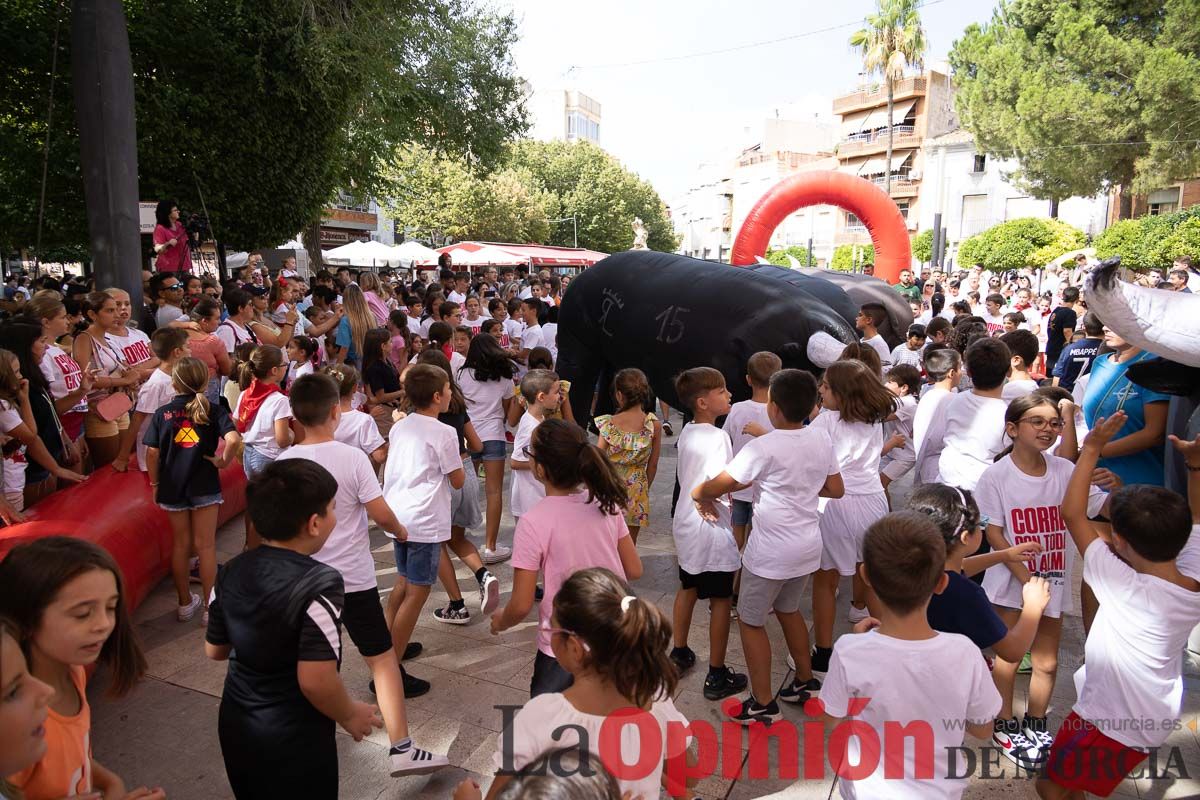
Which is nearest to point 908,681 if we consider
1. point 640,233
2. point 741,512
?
point 741,512

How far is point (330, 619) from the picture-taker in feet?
6.46

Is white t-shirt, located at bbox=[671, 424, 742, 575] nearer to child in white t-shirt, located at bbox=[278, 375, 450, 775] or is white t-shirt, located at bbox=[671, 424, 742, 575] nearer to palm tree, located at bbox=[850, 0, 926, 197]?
child in white t-shirt, located at bbox=[278, 375, 450, 775]

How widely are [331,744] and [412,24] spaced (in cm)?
1315

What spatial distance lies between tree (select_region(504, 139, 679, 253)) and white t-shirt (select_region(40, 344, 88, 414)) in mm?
42320

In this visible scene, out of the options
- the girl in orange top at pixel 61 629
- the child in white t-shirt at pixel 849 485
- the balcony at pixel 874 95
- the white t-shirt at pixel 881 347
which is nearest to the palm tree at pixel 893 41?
the balcony at pixel 874 95

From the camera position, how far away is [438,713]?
3285 millimetres

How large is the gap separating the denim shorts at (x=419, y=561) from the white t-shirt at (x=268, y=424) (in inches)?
47.2

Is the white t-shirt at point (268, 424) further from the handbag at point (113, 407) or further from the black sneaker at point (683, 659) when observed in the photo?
the black sneaker at point (683, 659)

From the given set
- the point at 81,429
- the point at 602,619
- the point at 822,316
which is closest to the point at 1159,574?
the point at 602,619

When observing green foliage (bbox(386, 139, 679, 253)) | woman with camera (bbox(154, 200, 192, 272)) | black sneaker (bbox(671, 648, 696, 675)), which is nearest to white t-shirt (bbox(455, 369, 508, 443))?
black sneaker (bbox(671, 648, 696, 675))

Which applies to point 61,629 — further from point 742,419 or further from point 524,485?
point 742,419

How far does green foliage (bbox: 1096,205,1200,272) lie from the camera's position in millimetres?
16219

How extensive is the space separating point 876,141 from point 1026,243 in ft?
66.8

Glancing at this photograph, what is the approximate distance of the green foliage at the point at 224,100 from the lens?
980cm
